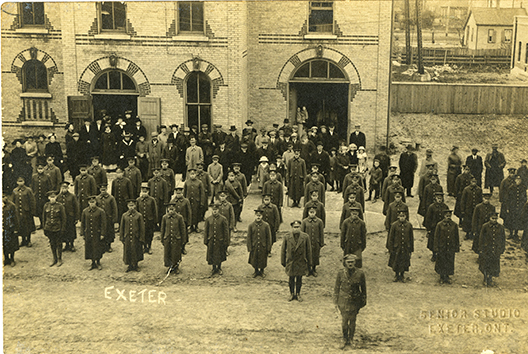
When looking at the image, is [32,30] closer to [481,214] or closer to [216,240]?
[216,240]

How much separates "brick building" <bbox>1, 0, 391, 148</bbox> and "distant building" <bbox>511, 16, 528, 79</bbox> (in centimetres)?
458

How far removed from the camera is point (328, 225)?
15852 mm

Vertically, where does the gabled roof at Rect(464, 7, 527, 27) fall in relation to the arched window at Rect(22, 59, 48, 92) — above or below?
above

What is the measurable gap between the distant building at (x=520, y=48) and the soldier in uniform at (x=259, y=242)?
10011 mm

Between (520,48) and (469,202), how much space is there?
982 cm

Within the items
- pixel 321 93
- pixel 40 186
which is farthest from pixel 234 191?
pixel 321 93

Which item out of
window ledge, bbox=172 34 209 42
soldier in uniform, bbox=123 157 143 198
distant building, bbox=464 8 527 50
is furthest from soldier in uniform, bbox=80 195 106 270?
distant building, bbox=464 8 527 50

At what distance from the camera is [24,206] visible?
14.2 metres

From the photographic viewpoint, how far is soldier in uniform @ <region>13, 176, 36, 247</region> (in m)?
14.1

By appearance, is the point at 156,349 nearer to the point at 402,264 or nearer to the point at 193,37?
the point at 402,264

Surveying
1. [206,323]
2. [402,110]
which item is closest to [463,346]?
[206,323]

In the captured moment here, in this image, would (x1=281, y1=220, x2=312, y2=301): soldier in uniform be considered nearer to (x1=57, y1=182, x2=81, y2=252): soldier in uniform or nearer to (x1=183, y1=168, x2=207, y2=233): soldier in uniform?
(x1=183, y1=168, x2=207, y2=233): soldier in uniform

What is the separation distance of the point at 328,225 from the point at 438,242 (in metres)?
3.75

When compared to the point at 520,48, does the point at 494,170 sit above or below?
below
